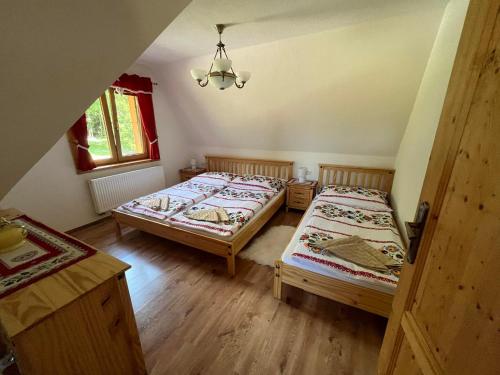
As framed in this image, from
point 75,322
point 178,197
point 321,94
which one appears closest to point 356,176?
point 321,94

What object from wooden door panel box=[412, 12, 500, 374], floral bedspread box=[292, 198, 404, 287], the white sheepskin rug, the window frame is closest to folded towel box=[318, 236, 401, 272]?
floral bedspread box=[292, 198, 404, 287]

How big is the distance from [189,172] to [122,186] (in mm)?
1389

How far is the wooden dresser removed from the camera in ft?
2.62

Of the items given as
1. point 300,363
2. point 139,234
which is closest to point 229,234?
point 300,363

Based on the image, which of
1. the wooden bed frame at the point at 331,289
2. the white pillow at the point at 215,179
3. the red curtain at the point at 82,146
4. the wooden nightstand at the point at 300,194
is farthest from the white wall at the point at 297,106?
the wooden bed frame at the point at 331,289

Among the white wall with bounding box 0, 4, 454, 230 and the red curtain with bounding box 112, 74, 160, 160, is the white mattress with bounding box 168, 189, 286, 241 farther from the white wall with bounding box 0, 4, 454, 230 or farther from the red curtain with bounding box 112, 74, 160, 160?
the red curtain with bounding box 112, 74, 160, 160

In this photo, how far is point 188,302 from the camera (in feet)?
6.39

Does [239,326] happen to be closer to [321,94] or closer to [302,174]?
[302,174]

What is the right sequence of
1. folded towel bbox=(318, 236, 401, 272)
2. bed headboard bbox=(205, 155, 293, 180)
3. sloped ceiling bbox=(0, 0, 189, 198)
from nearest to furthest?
sloped ceiling bbox=(0, 0, 189, 198) → folded towel bbox=(318, 236, 401, 272) → bed headboard bbox=(205, 155, 293, 180)

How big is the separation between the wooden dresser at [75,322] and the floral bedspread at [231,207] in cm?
125

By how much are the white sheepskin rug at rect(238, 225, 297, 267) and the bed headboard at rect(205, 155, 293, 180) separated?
126cm

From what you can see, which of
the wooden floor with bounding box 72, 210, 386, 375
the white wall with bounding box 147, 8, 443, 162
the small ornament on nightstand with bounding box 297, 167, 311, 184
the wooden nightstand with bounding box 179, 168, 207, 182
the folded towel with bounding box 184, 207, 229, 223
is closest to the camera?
the wooden floor with bounding box 72, 210, 386, 375

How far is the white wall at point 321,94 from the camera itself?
86.7 inches

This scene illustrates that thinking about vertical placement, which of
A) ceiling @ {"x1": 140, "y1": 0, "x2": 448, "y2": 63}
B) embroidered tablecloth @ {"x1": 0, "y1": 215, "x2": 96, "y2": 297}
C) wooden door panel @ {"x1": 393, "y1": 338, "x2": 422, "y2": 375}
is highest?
ceiling @ {"x1": 140, "y1": 0, "x2": 448, "y2": 63}
